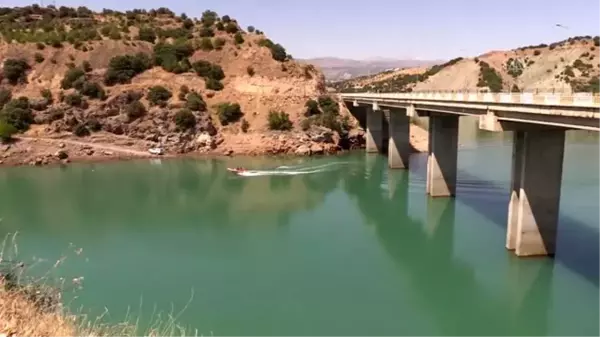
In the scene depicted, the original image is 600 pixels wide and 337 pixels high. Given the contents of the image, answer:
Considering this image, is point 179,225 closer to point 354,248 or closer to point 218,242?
point 218,242

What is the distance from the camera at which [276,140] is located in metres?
52.3

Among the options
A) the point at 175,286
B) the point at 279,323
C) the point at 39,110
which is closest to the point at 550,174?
the point at 279,323

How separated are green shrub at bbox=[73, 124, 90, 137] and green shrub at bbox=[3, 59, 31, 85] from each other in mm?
13359

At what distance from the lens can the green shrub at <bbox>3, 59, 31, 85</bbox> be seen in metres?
58.1

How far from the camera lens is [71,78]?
5722 centimetres

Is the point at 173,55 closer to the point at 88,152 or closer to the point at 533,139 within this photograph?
the point at 88,152

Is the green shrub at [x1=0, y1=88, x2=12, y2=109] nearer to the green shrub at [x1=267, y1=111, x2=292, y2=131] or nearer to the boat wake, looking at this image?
the green shrub at [x1=267, y1=111, x2=292, y2=131]

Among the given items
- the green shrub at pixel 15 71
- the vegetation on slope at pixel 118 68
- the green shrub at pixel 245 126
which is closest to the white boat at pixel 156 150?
the vegetation on slope at pixel 118 68

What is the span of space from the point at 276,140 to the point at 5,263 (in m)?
44.1

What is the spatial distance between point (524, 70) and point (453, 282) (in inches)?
4108

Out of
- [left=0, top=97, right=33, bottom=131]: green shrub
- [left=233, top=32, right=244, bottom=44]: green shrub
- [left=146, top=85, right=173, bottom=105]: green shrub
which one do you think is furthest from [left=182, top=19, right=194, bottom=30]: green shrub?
[left=0, top=97, right=33, bottom=131]: green shrub

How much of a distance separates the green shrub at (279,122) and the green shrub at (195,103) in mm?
7641

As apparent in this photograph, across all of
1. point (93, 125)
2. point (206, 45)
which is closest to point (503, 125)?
point (93, 125)

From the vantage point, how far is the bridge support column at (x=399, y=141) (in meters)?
40.8
